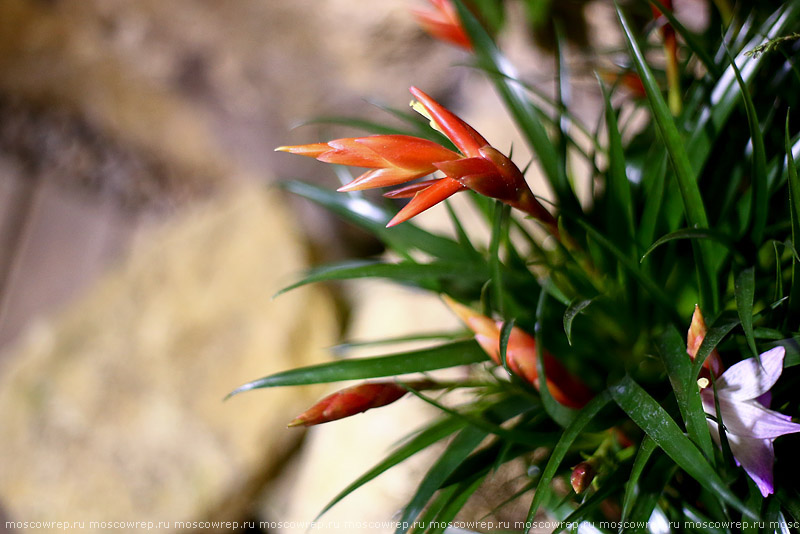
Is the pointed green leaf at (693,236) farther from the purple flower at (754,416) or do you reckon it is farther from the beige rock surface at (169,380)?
the beige rock surface at (169,380)

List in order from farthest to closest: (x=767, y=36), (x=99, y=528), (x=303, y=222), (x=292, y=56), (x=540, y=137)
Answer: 1. (x=303, y=222)
2. (x=292, y=56)
3. (x=99, y=528)
4. (x=540, y=137)
5. (x=767, y=36)

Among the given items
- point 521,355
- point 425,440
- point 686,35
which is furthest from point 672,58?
point 425,440

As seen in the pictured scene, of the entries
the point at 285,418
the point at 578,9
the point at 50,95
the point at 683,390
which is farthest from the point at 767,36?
the point at 50,95

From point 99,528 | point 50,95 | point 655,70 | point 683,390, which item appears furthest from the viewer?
point 50,95

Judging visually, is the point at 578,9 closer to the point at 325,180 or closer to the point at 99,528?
the point at 325,180

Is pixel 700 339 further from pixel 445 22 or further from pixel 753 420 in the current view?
pixel 445 22

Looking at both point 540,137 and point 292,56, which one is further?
point 292,56
